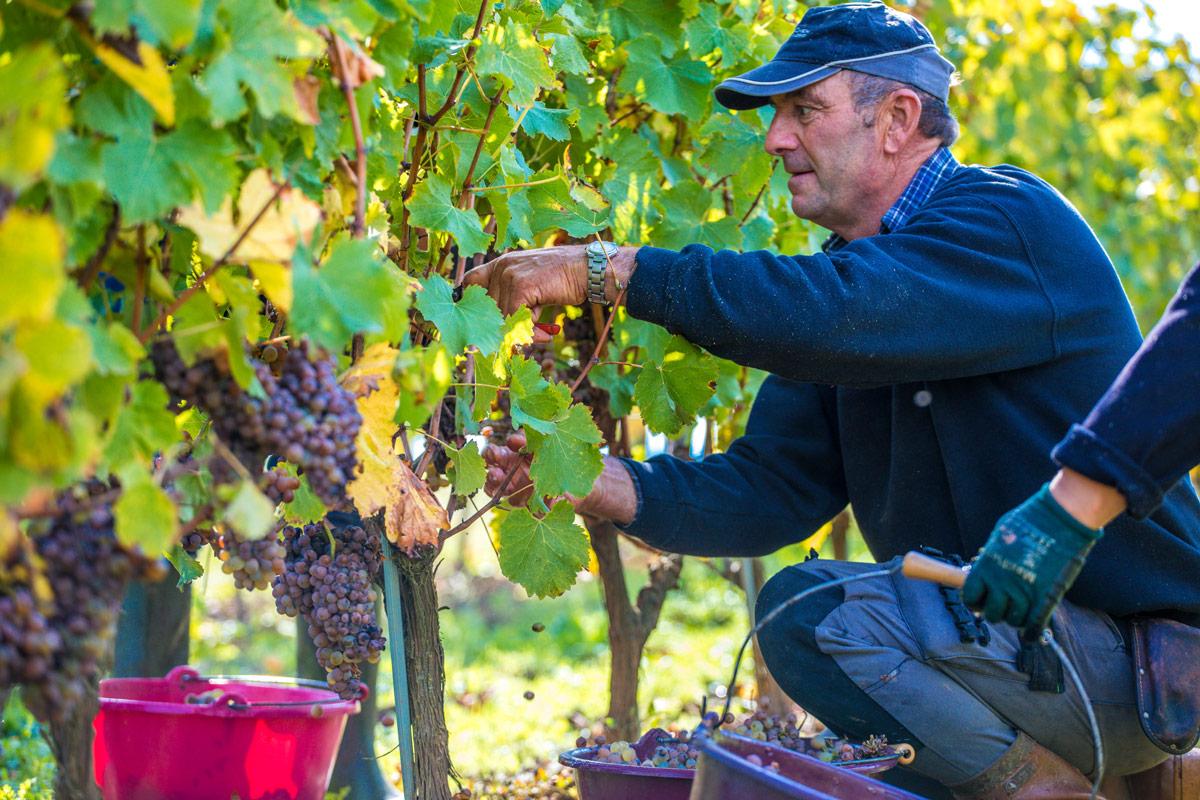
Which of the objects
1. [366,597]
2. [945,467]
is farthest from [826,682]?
[366,597]

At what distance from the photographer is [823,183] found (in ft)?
9.34

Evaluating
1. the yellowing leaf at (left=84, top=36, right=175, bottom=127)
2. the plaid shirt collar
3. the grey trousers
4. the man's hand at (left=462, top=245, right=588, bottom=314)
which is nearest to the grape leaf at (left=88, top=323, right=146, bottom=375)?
the yellowing leaf at (left=84, top=36, right=175, bottom=127)

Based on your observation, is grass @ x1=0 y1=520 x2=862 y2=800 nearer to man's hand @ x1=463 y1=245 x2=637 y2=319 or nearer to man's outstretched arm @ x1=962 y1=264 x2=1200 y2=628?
man's outstretched arm @ x1=962 y1=264 x2=1200 y2=628

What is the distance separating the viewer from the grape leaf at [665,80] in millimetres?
2857

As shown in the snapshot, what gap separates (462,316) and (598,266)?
1.29 ft

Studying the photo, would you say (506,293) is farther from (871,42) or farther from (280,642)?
(280,642)

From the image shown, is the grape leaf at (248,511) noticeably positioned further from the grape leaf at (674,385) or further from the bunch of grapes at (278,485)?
the grape leaf at (674,385)

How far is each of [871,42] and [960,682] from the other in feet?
4.55

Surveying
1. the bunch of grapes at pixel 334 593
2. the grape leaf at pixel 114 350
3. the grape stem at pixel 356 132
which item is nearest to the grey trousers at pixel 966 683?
the bunch of grapes at pixel 334 593

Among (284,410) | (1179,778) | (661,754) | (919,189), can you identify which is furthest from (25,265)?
(1179,778)

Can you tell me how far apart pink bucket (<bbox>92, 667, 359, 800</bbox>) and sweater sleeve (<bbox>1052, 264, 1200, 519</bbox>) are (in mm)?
1375

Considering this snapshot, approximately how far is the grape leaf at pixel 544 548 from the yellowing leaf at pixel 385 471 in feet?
0.69

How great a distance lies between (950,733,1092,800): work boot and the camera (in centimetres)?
238

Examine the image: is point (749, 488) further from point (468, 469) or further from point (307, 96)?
point (307, 96)
